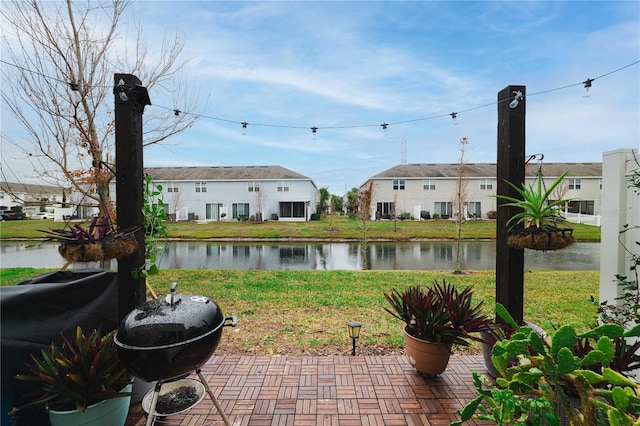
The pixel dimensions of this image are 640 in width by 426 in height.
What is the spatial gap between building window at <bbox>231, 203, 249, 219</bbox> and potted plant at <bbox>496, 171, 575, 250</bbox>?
91.4ft

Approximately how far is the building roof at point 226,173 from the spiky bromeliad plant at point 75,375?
27.1 metres

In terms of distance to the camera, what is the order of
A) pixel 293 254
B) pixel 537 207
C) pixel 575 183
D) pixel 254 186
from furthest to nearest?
pixel 254 186
pixel 575 183
pixel 293 254
pixel 537 207

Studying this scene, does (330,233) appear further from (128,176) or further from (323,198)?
(323,198)

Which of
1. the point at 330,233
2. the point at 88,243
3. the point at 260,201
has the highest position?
the point at 260,201

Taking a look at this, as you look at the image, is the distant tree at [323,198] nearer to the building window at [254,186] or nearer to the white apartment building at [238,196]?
the white apartment building at [238,196]

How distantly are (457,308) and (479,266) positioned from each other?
9627mm

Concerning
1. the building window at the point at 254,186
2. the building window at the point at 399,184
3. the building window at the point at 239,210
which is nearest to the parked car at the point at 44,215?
the building window at the point at 239,210

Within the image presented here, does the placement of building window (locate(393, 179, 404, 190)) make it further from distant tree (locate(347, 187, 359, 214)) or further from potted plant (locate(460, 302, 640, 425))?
potted plant (locate(460, 302, 640, 425))

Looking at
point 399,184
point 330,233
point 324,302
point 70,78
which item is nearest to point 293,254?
point 330,233

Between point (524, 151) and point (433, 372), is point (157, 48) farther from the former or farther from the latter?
point (433, 372)

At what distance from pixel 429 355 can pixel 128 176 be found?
138 inches

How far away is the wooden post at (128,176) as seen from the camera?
2852 mm

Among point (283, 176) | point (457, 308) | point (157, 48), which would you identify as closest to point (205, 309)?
point (457, 308)

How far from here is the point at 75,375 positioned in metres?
1.99
